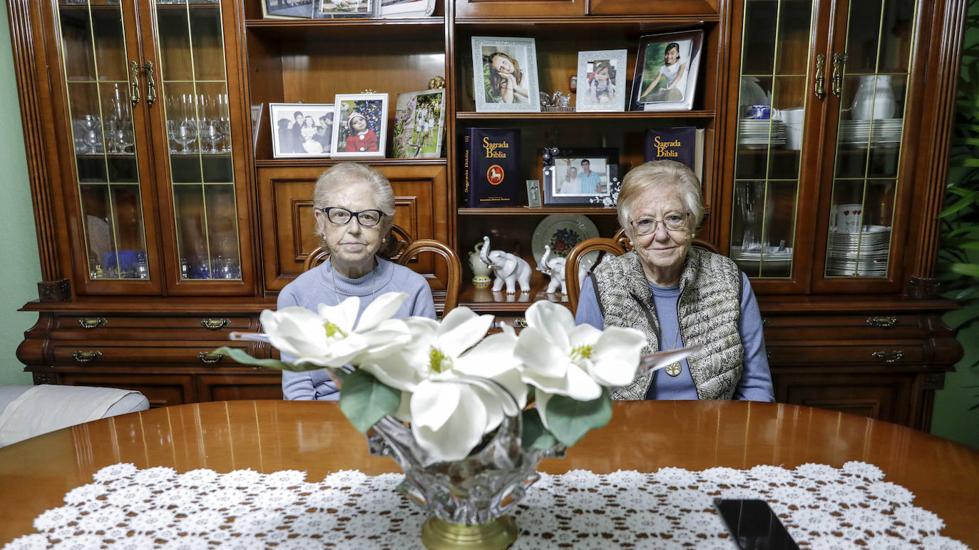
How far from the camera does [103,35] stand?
2.27 m

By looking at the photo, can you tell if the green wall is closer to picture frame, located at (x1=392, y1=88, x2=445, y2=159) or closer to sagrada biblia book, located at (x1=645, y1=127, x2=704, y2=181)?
picture frame, located at (x1=392, y1=88, x2=445, y2=159)

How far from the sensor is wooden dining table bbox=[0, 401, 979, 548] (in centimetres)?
97

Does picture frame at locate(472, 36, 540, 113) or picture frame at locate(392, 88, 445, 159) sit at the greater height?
picture frame at locate(472, 36, 540, 113)

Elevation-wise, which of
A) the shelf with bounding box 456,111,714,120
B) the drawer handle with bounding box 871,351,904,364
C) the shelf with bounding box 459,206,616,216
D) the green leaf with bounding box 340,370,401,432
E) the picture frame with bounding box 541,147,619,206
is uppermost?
the shelf with bounding box 456,111,714,120

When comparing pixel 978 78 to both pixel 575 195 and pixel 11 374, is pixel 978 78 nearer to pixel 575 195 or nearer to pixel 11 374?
pixel 575 195

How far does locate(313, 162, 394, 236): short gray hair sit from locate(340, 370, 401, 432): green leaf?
1165mm

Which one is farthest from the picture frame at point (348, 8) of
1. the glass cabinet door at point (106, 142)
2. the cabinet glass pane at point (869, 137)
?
the cabinet glass pane at point (869, 137)

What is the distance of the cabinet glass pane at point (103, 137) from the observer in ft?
7.39

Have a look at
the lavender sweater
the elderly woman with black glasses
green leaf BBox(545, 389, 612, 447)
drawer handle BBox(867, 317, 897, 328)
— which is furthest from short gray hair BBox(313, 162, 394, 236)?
drawer handle BBox(867, 317, 897, 328)

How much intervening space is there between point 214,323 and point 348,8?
4.03 feet

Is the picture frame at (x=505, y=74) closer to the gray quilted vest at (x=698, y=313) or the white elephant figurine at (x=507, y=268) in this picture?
the white elephant figurine at (x=507, y=268)

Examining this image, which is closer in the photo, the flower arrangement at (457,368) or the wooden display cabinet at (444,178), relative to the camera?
the flower arrangement at (457,368)

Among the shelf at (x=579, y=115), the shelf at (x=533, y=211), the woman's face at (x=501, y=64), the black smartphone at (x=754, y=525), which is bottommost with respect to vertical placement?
the black smartphone at (x=754, y=525)

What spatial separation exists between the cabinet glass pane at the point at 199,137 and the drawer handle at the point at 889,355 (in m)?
2.36
